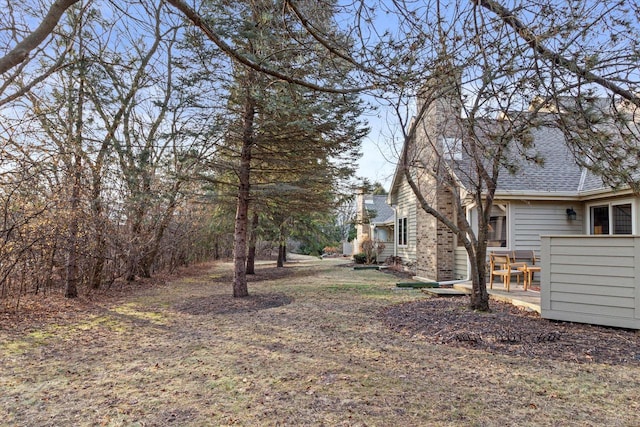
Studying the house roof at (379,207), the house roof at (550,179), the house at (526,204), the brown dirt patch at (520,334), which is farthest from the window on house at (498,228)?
the house roof at (379,207)

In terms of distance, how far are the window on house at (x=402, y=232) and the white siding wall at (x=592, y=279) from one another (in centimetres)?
933

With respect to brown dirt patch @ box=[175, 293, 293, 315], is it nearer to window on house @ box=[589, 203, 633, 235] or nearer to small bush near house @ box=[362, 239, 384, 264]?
window on house @ box=[589, 203, 633, 235]

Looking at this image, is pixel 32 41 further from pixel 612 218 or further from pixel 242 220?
pixel 612 218

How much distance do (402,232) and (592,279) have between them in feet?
35.0

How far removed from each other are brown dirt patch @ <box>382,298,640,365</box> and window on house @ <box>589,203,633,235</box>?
4.41 metres

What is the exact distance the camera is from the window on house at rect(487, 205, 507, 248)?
11.0 m

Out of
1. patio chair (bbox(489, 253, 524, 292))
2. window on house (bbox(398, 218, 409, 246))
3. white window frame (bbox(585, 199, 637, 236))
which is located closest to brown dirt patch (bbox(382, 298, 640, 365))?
patio chair (bbox(489, 253, 524, 292))

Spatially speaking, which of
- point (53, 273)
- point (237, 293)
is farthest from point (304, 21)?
point (53, 273)

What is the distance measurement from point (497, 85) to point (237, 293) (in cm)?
707

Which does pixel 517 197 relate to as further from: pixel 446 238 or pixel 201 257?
pixel 201 257

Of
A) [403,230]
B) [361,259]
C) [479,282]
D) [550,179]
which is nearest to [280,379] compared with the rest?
[479,282]

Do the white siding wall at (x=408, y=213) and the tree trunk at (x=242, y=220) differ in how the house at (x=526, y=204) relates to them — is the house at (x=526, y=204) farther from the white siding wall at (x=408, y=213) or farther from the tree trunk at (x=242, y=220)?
the tree trunk at (x=242, y=220)

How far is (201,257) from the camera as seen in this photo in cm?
1961

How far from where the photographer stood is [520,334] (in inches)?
213
